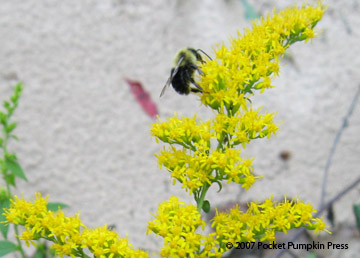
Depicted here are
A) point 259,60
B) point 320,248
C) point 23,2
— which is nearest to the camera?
point 259,60

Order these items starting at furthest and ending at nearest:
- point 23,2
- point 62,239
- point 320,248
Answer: point 320,248, point 23,2, point 62,239

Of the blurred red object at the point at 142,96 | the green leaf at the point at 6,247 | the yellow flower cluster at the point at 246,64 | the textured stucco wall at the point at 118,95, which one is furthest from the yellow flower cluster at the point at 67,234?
the blurred red object at the point at 142,96

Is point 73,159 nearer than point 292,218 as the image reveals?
No

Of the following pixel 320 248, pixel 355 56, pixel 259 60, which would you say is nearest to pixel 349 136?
pixel 355 56

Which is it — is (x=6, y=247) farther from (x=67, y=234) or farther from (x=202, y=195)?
(x=202, y=195)

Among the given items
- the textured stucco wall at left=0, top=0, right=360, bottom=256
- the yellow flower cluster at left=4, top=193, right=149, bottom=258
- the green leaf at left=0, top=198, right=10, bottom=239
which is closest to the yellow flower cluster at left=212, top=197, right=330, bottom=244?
the yellow flower cluster at left=4, top=193, right=149, bottom=258

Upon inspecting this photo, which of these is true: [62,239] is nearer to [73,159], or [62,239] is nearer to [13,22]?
[73,159]

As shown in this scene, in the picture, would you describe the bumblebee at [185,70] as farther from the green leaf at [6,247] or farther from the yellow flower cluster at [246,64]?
the green leaf at [6,247]

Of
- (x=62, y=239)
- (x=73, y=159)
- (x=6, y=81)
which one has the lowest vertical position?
(x=62, y=239)
